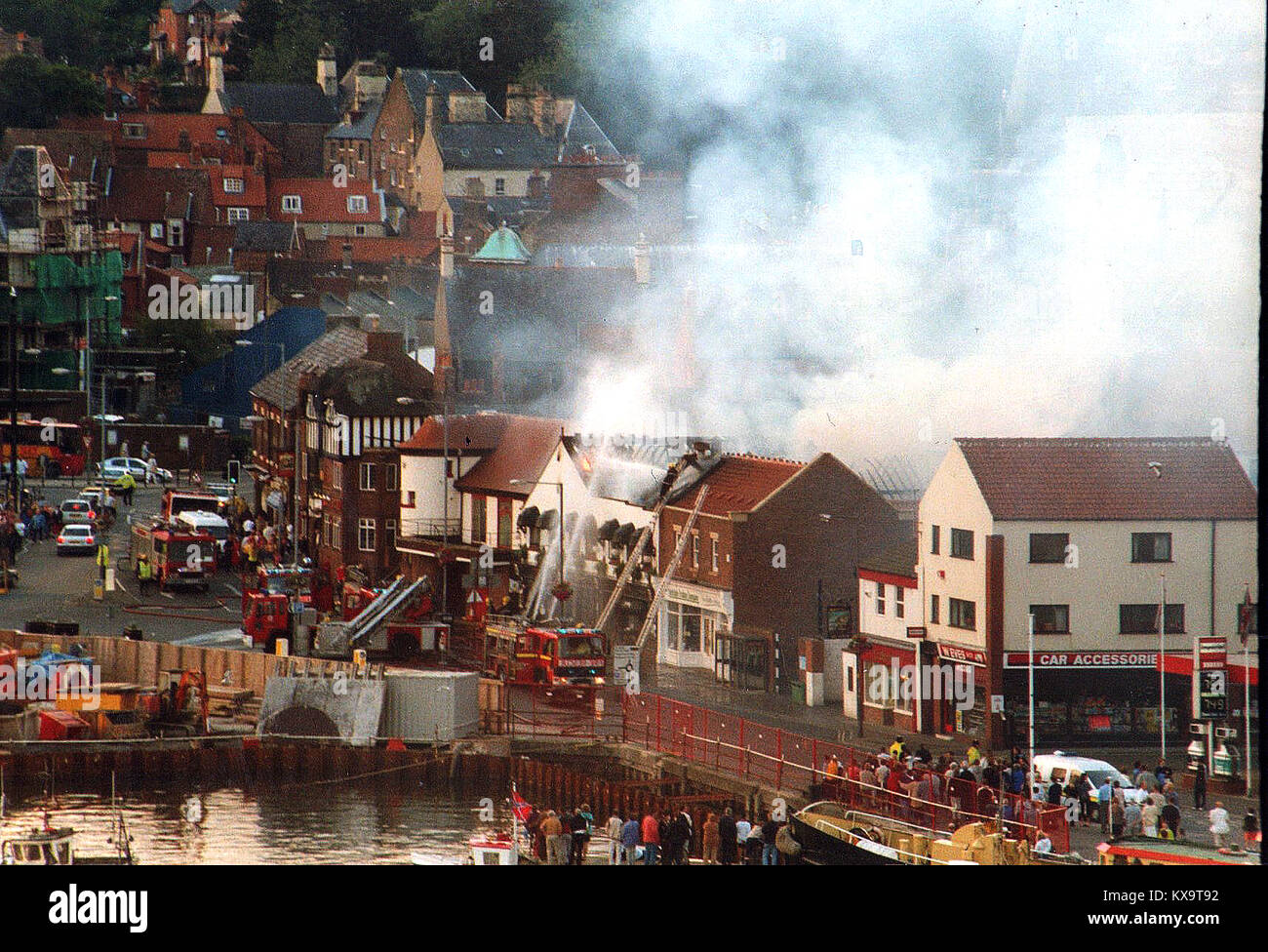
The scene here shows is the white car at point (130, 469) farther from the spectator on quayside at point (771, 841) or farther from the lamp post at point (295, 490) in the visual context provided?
the spectator on quayside at point (771, 841)

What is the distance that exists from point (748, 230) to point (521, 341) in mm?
5054

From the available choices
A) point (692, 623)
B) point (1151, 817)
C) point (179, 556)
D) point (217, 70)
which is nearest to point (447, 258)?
point (179, 556)

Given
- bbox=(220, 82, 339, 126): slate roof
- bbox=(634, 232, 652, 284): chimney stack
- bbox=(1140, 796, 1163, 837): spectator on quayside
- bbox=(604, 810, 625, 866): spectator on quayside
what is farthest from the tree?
bbox=(1140, 796, 1163, 837): spectator on quayside

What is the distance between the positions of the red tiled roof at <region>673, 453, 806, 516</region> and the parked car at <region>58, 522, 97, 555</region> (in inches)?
404

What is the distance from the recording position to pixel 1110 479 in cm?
2212

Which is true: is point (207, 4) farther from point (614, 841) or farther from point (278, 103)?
point (614, 841)

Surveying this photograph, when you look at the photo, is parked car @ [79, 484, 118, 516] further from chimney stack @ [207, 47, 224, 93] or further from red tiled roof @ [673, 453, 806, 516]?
chimney stack @ [207, 47, 224, 93]

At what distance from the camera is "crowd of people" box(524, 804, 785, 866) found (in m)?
18.1

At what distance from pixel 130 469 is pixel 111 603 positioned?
35.3ft

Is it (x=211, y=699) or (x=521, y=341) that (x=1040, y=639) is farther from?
(x=521, y=341)

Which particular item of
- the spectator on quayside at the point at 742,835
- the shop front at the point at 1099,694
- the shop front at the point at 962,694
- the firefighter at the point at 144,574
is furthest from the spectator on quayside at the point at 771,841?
the firefighter at the point at 144,574

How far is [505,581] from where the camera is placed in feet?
102

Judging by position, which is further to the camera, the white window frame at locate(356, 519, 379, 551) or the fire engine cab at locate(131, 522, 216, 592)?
the white window frame at locate(356, 519, 379, 551)

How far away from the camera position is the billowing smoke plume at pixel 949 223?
27672 mm
